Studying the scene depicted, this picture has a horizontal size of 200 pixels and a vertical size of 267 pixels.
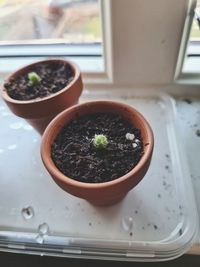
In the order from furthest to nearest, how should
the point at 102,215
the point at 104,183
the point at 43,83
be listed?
the point at 43,83, the point at 102,215, the point at 104,183

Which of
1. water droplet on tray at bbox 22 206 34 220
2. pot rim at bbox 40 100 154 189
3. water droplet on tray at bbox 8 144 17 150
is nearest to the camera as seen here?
pot rim at bbox 40 100 154 189

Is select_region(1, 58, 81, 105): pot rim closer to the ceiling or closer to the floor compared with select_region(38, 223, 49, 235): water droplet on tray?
closer to the ceiling

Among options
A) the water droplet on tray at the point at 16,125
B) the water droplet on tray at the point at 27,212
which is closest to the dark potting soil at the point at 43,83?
the water droplet on tray at the point at 16,125

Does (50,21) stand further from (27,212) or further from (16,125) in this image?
(27,212)

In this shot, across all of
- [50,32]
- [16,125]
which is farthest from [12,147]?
[50,32]

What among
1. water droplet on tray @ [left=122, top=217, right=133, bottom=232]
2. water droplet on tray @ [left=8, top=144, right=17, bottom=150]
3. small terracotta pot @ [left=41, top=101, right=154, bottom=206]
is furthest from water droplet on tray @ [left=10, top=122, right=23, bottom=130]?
water droplet on tray @ [left=122, top=217, right=133, bottom=232]

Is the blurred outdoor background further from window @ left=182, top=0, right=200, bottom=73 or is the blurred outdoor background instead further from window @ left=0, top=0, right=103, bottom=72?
window @ left=182, top=0, right=200, bottom=73
